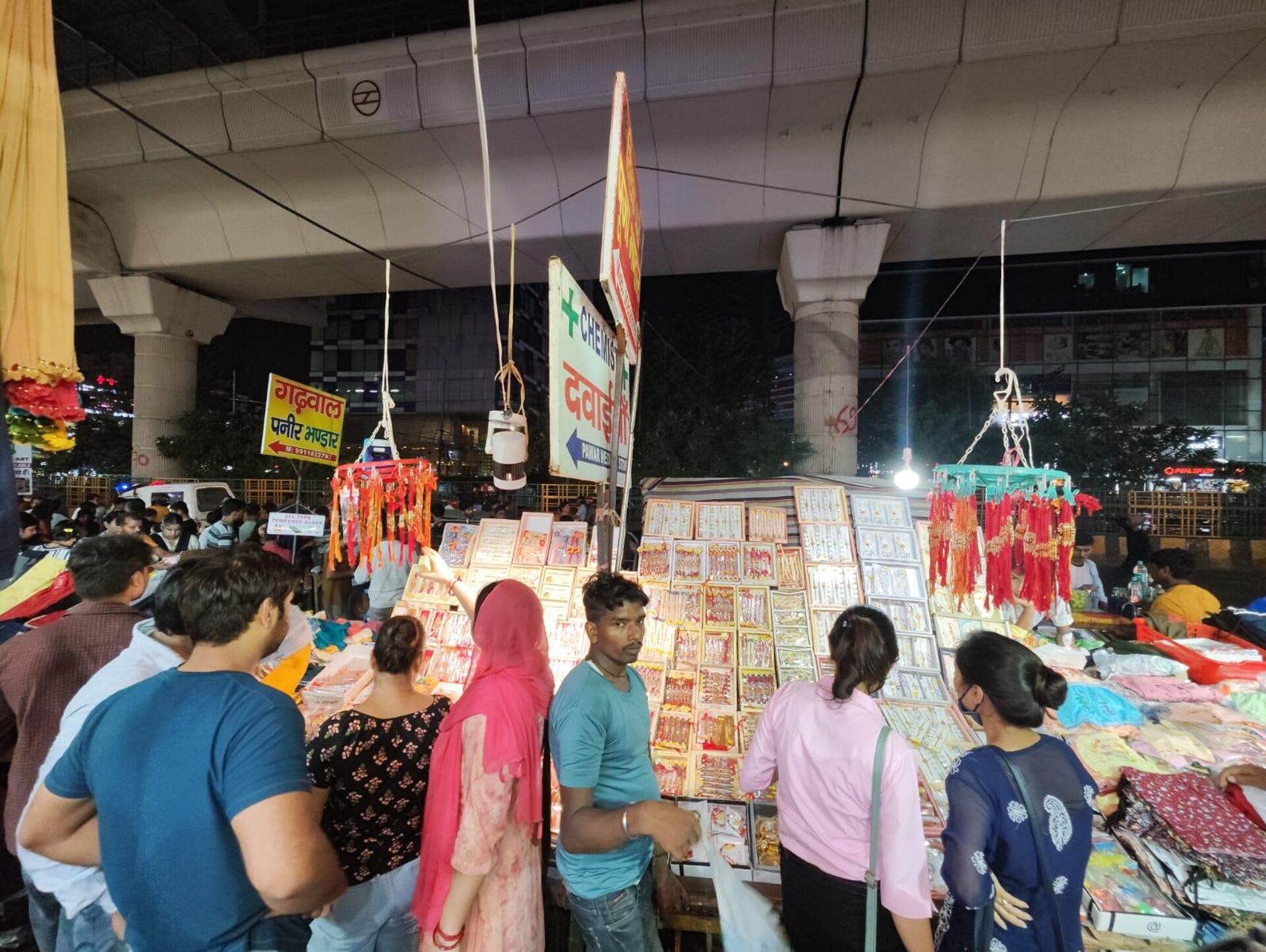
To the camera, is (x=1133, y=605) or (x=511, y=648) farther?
(x=1133, y=605)

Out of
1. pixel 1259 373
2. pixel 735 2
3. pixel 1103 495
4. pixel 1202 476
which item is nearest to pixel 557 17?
pixel 735 2

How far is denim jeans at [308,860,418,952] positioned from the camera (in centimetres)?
165

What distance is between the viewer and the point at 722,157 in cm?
705

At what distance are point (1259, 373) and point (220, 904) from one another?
3198 centimetres

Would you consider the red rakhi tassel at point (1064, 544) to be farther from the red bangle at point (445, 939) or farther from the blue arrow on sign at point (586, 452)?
the red bangle at point (445, 939)

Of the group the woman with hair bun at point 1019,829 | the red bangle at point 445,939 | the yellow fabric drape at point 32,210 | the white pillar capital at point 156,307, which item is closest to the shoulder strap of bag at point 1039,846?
the woman with hair bun at point 1019,829

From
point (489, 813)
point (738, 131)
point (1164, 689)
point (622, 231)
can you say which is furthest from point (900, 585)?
point (738, 131)

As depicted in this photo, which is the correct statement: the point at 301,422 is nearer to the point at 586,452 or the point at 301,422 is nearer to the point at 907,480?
the point at 586,452

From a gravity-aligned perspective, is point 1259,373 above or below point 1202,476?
above

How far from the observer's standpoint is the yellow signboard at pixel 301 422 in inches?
213

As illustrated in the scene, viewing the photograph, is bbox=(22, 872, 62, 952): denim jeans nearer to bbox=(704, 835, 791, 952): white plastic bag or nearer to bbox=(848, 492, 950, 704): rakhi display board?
bbox=(704, 835, 791, 952): white plastic bag

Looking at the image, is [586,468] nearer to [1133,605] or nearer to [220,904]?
[220,904]

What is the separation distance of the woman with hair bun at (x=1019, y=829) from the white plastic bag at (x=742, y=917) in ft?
1.77

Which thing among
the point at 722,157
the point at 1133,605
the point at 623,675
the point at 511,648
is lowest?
the point at 1133,605
